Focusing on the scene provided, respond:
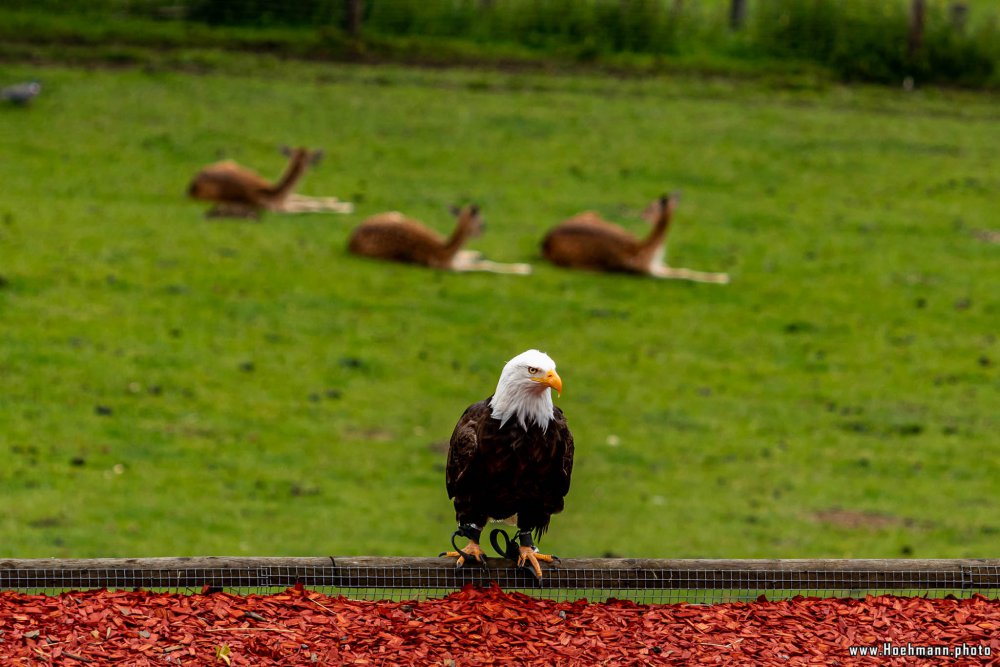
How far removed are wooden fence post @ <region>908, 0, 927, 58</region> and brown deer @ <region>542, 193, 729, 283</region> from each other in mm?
14418

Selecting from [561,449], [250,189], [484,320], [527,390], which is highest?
[250,189]

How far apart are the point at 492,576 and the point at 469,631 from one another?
60 centimetres

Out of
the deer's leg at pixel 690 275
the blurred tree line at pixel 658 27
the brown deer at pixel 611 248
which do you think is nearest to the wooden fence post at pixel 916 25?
the blurred tree line at pixel 658 27

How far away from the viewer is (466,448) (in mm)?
8141

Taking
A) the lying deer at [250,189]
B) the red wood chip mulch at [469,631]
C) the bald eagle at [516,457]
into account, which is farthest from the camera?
the lying deer at [250,189]

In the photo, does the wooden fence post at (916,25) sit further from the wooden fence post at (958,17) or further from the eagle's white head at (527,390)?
the eagle's white head at (527,390)

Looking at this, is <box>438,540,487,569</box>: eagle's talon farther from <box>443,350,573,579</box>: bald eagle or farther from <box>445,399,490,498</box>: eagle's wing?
<box>445,399,490,498</box>: eagle's wing

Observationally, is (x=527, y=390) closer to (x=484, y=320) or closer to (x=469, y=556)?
(x=469, y=556)

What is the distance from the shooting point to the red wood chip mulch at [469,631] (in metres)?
7.38

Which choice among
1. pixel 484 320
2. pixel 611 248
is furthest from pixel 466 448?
pixel 611 248

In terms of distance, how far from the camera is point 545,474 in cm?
816

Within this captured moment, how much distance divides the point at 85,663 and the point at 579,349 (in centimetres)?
1394

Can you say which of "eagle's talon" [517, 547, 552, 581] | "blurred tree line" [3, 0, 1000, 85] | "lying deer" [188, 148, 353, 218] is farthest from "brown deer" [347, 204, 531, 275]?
"eagle's talon" [517, 547, 552, 581]

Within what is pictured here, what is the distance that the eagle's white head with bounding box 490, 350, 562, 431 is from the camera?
25.9ft
